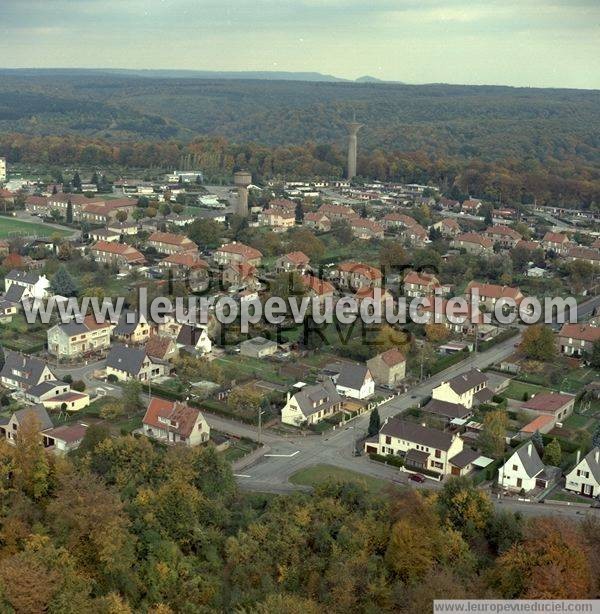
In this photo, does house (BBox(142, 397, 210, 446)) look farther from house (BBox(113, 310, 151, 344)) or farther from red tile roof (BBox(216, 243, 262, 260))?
red tile roof (BBox(216, 243, 262, 260))

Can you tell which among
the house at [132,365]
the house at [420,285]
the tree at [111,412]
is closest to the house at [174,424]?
the tree at [111,412]

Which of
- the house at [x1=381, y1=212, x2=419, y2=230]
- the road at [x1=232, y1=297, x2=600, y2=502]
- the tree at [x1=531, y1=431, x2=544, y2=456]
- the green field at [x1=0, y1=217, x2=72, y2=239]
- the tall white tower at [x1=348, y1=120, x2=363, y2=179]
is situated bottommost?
the road at [x1=232, y1=297, x2=600, y2=502]

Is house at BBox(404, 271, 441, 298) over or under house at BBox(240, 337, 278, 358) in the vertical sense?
over

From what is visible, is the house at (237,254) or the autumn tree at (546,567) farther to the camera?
the house at (237,254)

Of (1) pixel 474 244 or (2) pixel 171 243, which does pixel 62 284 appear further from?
(1) pixel 474 244

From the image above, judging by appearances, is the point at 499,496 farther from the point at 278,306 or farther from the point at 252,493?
the point at 278,306

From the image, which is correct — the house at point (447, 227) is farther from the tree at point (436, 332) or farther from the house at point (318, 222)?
Answer: the tree at point (436, 332)

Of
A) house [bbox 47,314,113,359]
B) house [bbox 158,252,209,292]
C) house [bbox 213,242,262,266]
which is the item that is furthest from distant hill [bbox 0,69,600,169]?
house [bbox 47,314,113,359]
